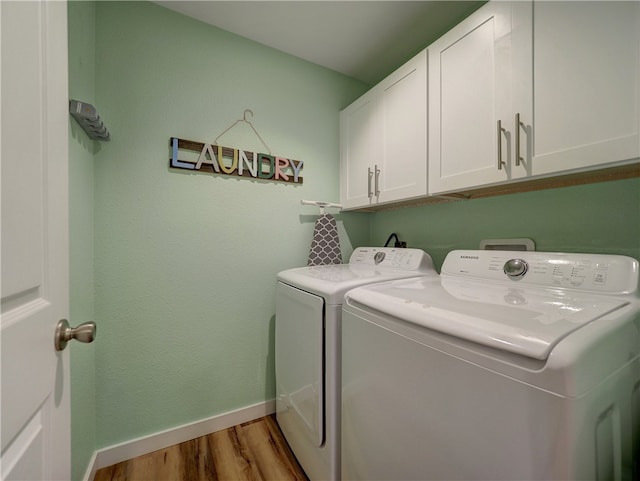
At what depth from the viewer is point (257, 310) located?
5.65ft

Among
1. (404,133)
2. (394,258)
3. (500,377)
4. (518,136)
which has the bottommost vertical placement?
(500,377)

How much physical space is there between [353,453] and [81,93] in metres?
1.89

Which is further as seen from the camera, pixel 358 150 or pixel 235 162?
pixel 358 150

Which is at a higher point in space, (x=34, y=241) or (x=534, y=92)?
(x=534, y=92)

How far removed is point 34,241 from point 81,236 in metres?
0.87

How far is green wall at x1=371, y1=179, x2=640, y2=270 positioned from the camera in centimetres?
99

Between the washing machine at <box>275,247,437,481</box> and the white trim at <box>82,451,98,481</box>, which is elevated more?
the washing machine at <box>275,247,437,481</box>

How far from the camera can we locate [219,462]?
135 cm

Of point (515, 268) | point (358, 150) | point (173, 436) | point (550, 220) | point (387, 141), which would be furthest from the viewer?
point (358, 150)

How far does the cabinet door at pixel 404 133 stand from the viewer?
1.36 meters

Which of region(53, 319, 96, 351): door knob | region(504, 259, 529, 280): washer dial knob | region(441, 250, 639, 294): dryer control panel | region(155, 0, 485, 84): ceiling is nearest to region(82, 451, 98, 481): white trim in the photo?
region(53, 319, 96, 351): door knob

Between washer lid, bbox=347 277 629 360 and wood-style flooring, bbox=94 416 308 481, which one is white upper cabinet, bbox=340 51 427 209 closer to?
washer lid, bbox=347 277 629 360

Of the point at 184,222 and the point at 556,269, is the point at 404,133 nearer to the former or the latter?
the point at 556,269

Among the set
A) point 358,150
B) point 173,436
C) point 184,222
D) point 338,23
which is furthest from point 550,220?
point 173,436
